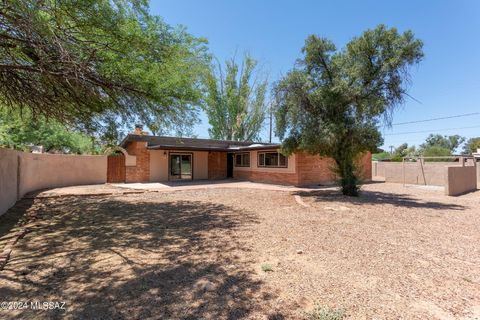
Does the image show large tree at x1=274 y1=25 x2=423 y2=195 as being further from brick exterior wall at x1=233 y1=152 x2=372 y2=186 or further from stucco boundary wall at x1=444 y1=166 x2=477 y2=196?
stucco boundary wall at x1=444 y1=166 x2=477 y2=196

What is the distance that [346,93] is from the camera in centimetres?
962

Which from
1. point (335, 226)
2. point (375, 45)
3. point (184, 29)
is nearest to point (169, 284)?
point (335, 226)

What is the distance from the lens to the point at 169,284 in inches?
125

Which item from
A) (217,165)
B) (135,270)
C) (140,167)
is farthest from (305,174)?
(135,270)

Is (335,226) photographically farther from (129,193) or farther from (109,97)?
(129,193)

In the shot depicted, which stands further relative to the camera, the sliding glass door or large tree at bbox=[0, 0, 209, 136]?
the sliding glass door

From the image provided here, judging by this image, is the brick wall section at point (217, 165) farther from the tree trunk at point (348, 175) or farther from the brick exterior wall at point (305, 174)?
the tree trunk at point (348, 175)

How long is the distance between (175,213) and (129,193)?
5159mm

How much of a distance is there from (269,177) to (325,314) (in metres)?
13.6

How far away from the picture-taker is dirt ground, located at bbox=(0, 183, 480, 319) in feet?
8.86

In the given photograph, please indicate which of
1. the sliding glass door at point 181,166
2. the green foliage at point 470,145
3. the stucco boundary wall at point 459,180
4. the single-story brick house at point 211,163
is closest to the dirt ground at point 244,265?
the stucco boundary wall at point 459,180

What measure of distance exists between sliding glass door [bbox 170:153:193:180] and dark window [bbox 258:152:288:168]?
16.6 feet

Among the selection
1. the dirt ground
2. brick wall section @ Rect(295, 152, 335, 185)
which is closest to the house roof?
brick wall section @ Rect(295, 152, 335, 185)

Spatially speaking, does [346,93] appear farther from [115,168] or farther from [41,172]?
[41,172]
